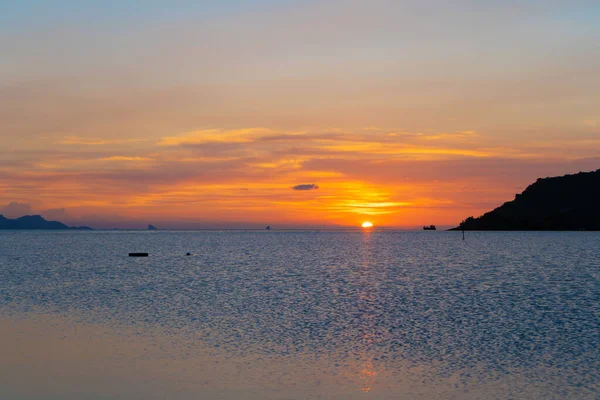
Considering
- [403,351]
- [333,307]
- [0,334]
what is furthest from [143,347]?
[333,307]

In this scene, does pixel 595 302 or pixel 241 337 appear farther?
pixel 595 302

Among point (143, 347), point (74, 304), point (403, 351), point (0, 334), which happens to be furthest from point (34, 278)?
point (403, 351)

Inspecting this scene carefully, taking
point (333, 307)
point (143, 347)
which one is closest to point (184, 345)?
point (143, 347)

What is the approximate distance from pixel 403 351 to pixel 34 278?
59780 mm

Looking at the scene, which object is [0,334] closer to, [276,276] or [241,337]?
[241,337]

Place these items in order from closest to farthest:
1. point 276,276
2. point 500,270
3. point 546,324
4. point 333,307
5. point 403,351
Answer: point 403,351, point 546,324, point 333,307, point 276,276, point 500,270

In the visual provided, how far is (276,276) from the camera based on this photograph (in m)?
77.4

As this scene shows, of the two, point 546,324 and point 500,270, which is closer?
point 546,324

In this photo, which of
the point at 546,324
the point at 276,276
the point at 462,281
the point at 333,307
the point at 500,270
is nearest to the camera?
the point at 546,324

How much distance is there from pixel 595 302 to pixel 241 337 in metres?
33.7

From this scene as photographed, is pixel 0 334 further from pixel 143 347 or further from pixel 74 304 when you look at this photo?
pixel 74 304

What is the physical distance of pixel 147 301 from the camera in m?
50.4

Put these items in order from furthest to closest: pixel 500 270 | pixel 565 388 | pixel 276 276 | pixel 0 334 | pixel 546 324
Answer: pixel 500 270 < pixel 276 276 < pixel 546 324 < pixel 0 334 < pixel 565 388

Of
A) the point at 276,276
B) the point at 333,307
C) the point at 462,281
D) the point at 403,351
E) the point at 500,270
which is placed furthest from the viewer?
the point at 500,270
